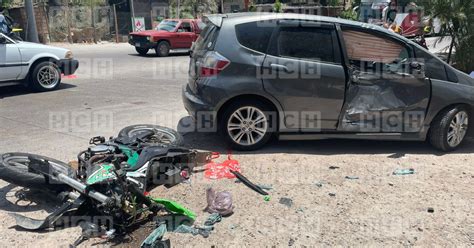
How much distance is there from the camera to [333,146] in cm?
622

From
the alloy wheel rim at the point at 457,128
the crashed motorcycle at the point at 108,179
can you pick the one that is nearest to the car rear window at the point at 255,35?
the crashed motorcycle at the point at 108,179

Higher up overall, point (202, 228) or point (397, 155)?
point (397, 155)

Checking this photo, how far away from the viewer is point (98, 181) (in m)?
3.77

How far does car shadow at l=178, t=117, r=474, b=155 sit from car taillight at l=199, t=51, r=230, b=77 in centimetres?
101

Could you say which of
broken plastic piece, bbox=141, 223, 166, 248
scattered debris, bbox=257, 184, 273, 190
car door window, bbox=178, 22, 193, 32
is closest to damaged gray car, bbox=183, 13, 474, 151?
scattered debris, bbox=257, 184, 273, 190

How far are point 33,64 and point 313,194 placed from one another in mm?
7745

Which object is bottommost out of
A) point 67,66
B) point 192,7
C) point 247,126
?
point 247,126

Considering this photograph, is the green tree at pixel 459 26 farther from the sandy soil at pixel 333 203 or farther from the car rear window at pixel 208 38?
the car rear window at pixel 208 38

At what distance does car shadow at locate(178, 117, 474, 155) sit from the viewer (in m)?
5.94

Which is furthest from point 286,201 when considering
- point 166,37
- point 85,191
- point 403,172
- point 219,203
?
point 166,37

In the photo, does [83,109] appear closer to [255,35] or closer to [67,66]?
[67,66]

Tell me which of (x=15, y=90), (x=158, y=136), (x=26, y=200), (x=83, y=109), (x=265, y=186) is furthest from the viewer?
(x=15, y=90)

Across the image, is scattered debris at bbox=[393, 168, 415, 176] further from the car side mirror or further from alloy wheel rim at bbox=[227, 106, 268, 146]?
alloy wheel rim at bbox=[227, 106, 268, 146]

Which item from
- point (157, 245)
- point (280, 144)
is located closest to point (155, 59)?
point (280, 144)
